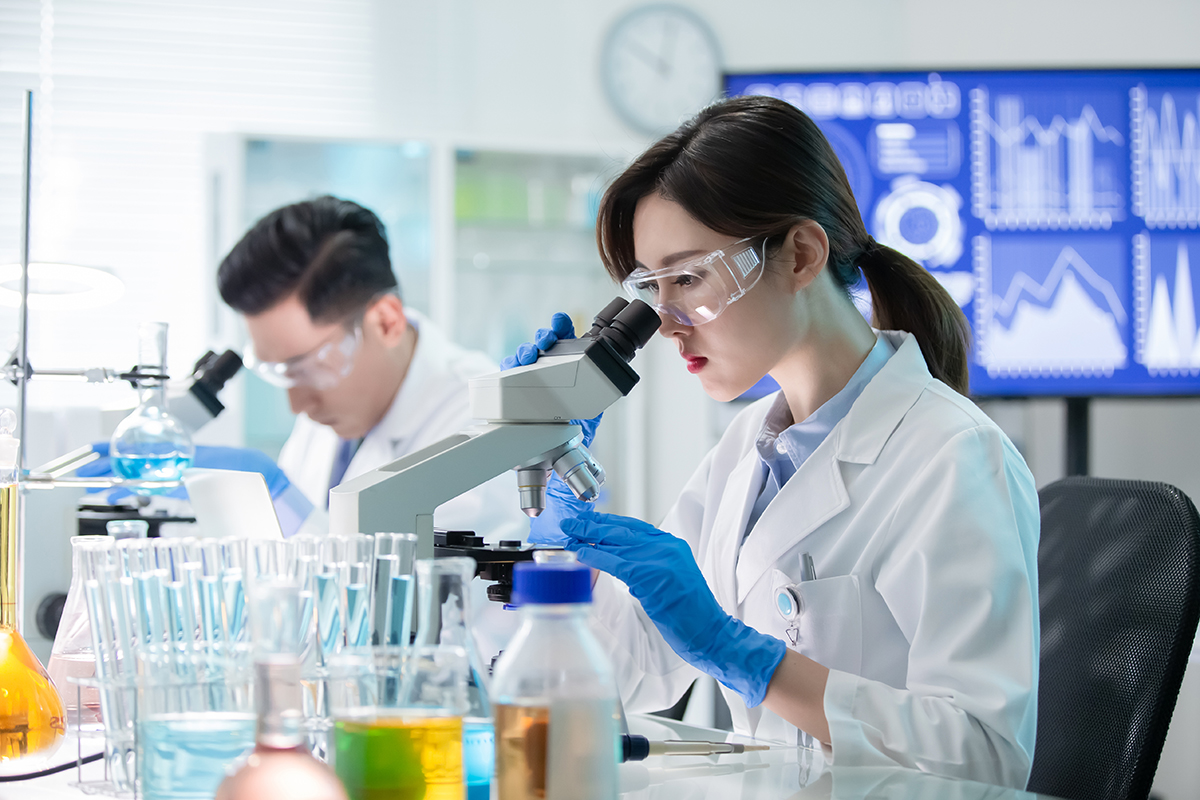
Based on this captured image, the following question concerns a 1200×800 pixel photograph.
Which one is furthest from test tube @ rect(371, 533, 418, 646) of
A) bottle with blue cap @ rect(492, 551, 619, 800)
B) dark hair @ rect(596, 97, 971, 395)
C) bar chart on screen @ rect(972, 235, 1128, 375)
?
bar chart on screen @ rect(972, 235, 1128, 375)

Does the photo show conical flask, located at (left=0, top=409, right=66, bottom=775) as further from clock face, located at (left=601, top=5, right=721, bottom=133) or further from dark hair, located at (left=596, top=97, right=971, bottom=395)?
clock face, located at (left=601, top=5, right=721, bottom=133)

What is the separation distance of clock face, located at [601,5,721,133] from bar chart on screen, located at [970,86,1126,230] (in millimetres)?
1194

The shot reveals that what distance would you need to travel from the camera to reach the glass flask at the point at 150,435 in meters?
1.02

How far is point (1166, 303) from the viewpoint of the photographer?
9.41 ft

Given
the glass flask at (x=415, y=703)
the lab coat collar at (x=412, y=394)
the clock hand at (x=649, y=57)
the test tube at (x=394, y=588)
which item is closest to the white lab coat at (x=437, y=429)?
the lab coat collar at (x=412, y=394)

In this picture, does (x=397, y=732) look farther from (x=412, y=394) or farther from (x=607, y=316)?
(x=412, y=394)

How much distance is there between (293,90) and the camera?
3648 mm

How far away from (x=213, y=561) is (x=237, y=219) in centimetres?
272

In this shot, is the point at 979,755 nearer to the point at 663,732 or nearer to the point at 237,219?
the point at 663,732

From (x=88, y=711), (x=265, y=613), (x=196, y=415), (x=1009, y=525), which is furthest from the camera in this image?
(x=196, y=415)

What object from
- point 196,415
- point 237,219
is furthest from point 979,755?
point 237,219

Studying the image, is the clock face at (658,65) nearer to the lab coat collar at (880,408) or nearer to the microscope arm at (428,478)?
the lab coat collar at (880,408)

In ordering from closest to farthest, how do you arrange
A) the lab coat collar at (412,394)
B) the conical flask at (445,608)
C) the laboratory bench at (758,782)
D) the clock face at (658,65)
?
the conical flask at (445,608) → the laboratory bench at (758,782) → the lab coat collar at (412,394) → the clock face at (658,65)

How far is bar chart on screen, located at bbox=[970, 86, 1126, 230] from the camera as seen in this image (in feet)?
9.48
